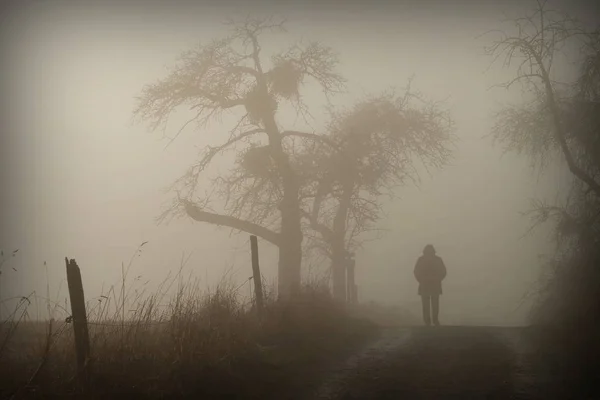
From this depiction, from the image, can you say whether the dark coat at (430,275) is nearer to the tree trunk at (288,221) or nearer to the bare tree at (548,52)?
Result: the tree trunk at (288,221)

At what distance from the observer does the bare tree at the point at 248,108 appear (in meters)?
20.9

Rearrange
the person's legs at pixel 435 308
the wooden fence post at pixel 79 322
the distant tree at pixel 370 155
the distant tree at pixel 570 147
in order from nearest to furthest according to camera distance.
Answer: the wooden fence post at pixel 79 322, the distant tree at pixel 570 147, the person's legs at pixel 435 308, the distant tree at pixel 370 155

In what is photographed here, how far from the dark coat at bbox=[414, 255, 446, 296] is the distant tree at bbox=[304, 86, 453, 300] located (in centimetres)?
476

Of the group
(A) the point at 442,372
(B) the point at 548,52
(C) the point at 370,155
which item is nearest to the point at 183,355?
(A) the point at 442,372

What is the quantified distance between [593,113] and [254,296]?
8419 millimetres

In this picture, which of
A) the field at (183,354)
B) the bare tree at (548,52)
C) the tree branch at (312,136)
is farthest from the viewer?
the tree branch at (312,136)

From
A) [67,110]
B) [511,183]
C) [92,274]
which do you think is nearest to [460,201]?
[511,183]

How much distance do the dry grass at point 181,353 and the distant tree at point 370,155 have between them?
12.0 meters

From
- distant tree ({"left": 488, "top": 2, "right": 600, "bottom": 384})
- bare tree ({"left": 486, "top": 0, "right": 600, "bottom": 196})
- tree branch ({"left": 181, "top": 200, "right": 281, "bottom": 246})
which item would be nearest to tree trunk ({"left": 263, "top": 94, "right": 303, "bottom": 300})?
tree branch ({"left": 181, "top": 200, "right": 281, "bottom": 246})

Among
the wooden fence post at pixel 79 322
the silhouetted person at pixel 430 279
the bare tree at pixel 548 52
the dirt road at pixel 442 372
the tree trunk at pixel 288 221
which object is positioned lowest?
the dirt road at pixel 442 372

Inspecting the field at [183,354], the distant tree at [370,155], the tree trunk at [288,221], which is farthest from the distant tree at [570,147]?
the distant tree at [370,155]

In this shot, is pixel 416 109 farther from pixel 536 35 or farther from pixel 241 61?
pixel 536 35

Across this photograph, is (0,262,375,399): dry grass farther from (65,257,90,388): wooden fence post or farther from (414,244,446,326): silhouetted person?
(414,244,446,326): silhouetted person

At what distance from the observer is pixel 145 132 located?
22.2 meters
